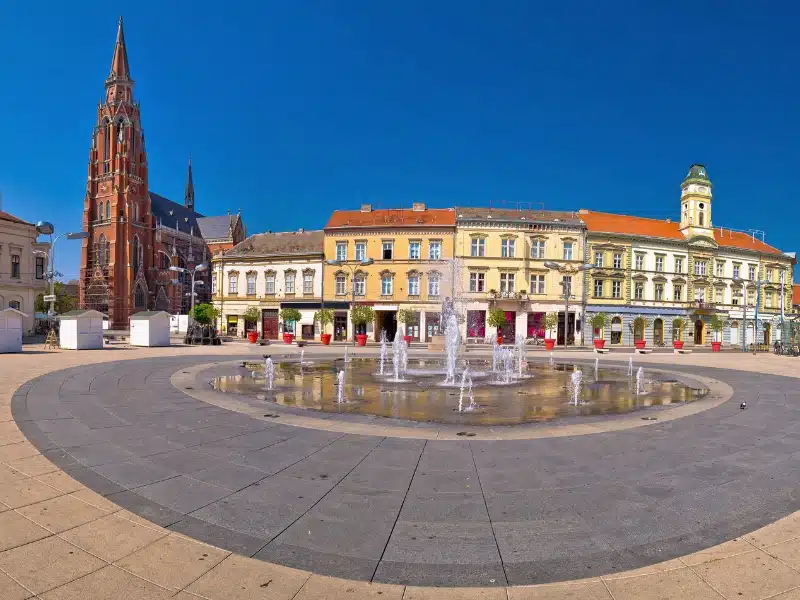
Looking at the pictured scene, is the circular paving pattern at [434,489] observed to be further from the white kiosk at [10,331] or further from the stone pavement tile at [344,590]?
the white kiosk at [10,331]

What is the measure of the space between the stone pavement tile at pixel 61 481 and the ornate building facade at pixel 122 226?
232 feet

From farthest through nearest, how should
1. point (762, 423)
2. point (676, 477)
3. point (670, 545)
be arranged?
point (762, 423) → point (676, 477) → point (670, 545)

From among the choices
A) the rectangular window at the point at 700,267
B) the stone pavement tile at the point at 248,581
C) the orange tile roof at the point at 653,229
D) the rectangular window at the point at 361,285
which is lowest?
the stone pavement tile at the point at 248,581

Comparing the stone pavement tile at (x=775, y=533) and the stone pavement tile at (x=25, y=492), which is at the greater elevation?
the stone pavement tile at (x=25, y=492)

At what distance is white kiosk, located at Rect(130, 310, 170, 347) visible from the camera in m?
28.7

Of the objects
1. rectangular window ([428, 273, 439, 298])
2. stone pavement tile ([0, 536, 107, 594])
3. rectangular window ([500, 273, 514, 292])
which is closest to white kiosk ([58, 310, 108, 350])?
stone pavement tile ([0, 536, 107, 594])

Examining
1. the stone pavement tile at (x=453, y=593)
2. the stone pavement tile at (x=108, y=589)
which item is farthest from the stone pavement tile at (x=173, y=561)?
the stone pavement tile at (x=453, y=593)

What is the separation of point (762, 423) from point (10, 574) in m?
10.6

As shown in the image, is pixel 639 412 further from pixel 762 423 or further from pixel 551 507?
pixel 551 507

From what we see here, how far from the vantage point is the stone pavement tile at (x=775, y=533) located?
388cm

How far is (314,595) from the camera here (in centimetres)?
310

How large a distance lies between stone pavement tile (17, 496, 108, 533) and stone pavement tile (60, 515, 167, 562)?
122 millimetres

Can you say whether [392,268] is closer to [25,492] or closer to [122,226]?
[25,492]

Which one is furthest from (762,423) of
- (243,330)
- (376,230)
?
(243,330)
